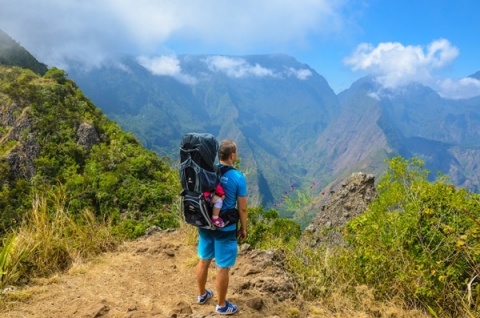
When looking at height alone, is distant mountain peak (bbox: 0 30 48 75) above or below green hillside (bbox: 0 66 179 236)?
above

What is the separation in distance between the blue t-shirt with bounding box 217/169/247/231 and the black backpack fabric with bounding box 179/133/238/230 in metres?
0.08

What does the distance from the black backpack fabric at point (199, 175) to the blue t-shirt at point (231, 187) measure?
0.08m

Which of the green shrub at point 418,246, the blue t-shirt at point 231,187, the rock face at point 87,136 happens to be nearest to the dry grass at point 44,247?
the blue t-shirt at point 231,187

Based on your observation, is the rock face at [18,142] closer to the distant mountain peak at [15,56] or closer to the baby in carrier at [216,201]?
the baby in carrier at [216,201]

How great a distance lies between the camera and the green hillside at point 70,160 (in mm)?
13664

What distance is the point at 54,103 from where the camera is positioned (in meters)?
23.9

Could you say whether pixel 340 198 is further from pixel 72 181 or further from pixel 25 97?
pixel 25 97

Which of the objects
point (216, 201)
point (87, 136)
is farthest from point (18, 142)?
point (216, 201)

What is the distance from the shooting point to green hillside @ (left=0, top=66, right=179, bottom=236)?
13664 millimetres

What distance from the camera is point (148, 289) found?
592cm

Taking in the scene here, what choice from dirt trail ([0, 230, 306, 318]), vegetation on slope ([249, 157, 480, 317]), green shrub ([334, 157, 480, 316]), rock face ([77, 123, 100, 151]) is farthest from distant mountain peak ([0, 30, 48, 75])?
green shrub ([334, 157, 480, 316])

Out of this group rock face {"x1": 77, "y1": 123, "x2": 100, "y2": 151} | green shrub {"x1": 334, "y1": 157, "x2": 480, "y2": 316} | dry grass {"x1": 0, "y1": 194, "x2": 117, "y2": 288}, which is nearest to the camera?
green shrub {"x1": 334, "y1": 157, "x2": 480, "y2": 316}

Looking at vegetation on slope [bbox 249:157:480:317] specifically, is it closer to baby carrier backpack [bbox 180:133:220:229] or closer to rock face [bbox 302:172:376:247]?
baby carrier backpack [bbox 180:133:220:229]

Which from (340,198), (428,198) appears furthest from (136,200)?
(428,198)
